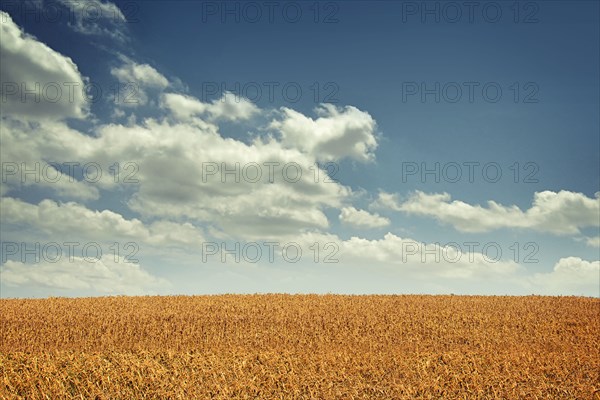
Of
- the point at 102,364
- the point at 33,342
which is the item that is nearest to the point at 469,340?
the point at 102,364

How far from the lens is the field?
11.0 meters

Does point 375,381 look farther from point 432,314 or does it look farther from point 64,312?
point 64,312

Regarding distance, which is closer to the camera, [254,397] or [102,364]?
[254,397]

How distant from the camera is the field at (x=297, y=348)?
1105 cm

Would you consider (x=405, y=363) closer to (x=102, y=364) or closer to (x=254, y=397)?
(x=254, y=397)

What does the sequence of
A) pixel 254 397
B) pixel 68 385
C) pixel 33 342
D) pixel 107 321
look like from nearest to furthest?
pixel 254 397 → pixel 68 385 → pixel 33 342 → pixel 107 321

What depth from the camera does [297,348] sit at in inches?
597

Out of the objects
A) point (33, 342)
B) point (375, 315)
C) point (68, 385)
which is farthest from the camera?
point (375, 315)

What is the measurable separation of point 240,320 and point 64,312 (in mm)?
7322

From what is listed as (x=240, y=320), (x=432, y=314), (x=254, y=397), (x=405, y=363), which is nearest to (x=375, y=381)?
(x=405, y=363)

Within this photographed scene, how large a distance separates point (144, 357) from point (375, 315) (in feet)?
31.7

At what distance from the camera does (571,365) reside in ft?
44.2

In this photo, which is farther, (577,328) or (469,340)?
(577,328)

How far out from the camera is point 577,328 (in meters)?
19.6
